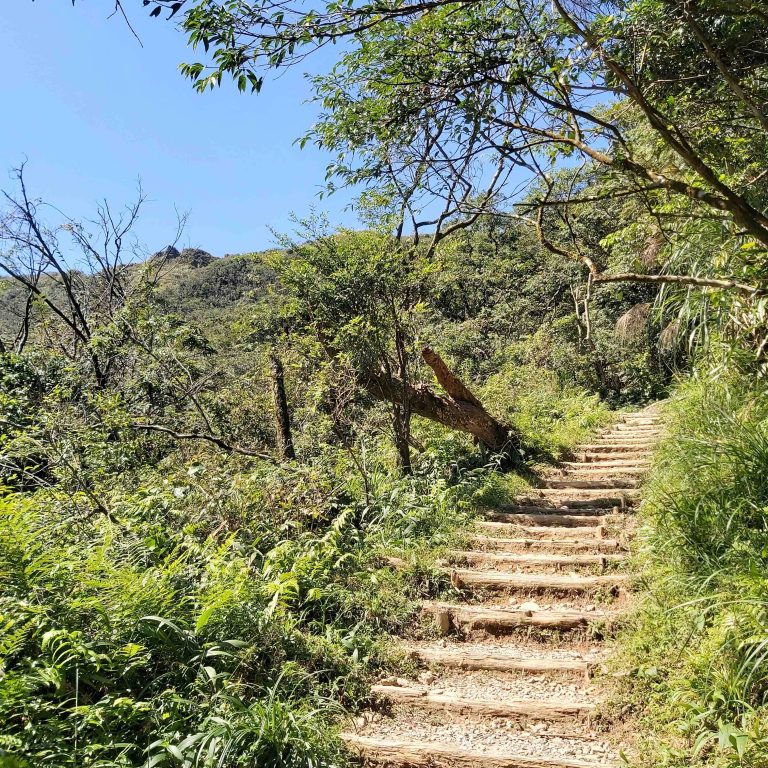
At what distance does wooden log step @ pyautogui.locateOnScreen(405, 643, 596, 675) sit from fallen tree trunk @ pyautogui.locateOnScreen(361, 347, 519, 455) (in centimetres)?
327

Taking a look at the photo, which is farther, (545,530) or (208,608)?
(545,530)

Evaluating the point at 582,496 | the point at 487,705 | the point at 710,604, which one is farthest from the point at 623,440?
the point at 487,705

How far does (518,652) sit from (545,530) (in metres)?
1.69

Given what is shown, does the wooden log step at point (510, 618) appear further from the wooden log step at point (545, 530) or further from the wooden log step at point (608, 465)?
the wooden log step at point (608, 465)

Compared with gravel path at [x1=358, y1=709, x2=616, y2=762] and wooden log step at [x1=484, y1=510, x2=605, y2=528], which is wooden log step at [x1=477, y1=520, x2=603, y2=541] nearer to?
wooden log step at [x1=484, y1=510, x2=605, y2=528]

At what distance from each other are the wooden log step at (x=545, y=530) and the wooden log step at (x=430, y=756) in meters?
2.51

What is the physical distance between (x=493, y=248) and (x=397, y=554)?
61.1 ft

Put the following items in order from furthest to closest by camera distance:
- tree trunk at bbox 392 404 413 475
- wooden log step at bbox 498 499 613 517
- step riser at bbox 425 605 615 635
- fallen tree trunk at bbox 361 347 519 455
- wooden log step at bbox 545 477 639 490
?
1. fallen tree trunk at bbox 361 347 519 455
2. tree trunk at bbox 392 404 413 475
3. wooden log step at bbox 545 477 639 490
4. wooden log step at bbox 498 499 613 517
5. step riser at bbox 425 605 615 635

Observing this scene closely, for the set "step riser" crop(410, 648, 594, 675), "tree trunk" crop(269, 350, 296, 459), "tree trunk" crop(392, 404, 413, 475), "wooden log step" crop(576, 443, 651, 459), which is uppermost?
"tree trunk" crop(269, 350, 296, 459)

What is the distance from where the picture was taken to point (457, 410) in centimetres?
692

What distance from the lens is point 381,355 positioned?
598 centimetres

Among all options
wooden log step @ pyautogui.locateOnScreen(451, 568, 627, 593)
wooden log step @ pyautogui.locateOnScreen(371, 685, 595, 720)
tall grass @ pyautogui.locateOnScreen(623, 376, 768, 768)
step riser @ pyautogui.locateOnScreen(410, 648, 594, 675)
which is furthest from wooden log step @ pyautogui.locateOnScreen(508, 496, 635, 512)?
wooden log step @ pyautogui.locateOnScreen(371, 685, 595, 720)

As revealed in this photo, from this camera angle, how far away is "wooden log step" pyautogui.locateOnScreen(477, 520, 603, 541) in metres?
4.91

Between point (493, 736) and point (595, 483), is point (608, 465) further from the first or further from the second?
point (493, 736)
